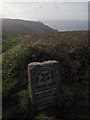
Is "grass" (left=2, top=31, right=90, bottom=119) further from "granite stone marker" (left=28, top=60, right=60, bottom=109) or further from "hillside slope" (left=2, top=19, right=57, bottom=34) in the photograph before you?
"hillside slope" (left=2, top=19, right=57, bottom=34)

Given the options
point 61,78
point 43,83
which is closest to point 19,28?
point 61,78

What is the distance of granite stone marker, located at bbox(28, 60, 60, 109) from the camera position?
20.5 ft

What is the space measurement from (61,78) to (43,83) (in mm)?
1296

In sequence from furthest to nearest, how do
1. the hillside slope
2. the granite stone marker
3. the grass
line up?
the hillside slope, the grass, the granite stone marker

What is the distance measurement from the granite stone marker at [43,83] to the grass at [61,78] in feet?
0.75

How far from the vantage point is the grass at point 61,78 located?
6543 mm

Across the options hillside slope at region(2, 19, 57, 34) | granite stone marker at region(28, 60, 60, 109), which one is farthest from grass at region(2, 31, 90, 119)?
hillside slope at region(2, 19, 57, 34)

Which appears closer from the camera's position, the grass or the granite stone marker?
the granite stone marker

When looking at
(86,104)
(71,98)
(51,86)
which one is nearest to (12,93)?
(51,86)

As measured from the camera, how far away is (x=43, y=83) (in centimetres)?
641

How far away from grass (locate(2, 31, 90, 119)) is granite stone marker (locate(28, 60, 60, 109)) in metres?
0.23

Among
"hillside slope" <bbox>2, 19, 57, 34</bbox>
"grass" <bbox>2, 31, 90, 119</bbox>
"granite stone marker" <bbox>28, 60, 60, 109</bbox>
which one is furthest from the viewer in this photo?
"hillside slope" <bbox>2, 19, 57, 34</bbox>

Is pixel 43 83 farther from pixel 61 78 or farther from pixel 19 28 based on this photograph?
pixel 19 28

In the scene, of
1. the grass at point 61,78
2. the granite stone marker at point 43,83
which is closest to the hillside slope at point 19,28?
the grass at point 61,78
